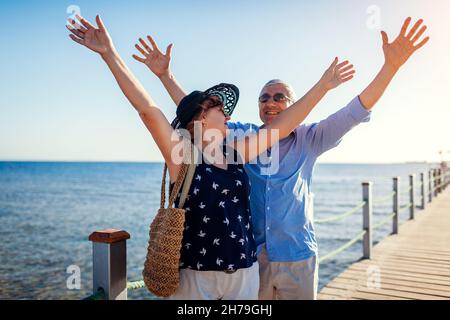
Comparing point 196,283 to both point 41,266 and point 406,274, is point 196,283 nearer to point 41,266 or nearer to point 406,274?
point 406,274

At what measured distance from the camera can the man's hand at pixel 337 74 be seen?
2.13m

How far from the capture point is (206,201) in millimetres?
1759

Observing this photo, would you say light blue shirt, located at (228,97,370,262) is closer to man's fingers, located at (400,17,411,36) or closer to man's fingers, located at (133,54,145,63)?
man's fingers, located at (400,17,411,36)

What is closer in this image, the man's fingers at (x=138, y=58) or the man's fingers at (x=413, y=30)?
the man's fingers at (x=413, y=30)

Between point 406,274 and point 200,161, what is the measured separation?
4238mm

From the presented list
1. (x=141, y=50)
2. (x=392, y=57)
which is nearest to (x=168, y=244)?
(x=141, y=50)

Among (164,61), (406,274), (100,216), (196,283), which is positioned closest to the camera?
(196,283)

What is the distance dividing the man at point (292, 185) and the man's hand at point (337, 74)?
136mm

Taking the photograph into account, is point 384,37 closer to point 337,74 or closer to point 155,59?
point 337,74

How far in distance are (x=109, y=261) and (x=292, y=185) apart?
1053 mm

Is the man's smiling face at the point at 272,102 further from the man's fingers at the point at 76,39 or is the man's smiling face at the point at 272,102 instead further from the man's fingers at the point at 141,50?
the man's fingers at the point at 76,39

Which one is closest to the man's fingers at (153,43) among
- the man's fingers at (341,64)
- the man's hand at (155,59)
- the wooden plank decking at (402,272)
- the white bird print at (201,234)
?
the man's hand at (155,59)

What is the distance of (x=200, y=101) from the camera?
1.86m

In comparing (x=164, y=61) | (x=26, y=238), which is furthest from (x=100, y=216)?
(x=164, y=61)
